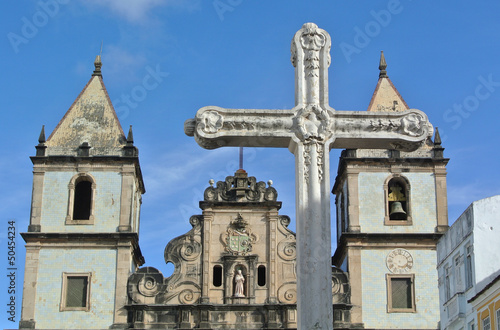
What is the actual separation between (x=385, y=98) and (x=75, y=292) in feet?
40.5

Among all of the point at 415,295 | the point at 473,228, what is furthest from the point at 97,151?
the point at 473,228

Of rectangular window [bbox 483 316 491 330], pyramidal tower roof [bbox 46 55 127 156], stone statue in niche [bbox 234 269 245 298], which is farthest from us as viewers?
pyramidal tower roof [bbox 46 55 127 156]

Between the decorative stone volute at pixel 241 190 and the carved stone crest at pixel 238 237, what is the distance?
65 centimetres

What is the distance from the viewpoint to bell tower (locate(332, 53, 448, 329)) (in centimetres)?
3306

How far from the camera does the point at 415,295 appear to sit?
33.2 meters

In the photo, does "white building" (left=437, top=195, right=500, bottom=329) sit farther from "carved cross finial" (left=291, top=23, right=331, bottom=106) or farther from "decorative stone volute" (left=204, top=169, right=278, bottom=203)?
"carved cross finial" (left=291, top=23, right=331, bottom=106)

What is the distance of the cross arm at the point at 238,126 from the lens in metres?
12.4

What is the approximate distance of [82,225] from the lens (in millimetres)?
33875

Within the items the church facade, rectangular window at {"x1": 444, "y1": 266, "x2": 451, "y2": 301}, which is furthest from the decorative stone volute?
rectangular window at {"x1": 444, "y1": 266, "x2": 451, "y2": 301}

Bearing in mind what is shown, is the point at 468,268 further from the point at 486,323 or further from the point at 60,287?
the point at 60,287

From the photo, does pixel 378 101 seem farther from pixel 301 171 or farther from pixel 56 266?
pixel 301 171

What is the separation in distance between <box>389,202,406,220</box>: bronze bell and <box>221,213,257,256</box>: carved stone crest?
459 centimetres

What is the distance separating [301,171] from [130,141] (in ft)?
75.9

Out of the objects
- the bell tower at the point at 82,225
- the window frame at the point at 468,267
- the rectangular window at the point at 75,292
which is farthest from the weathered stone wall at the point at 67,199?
the window frame at the point at 468,267
